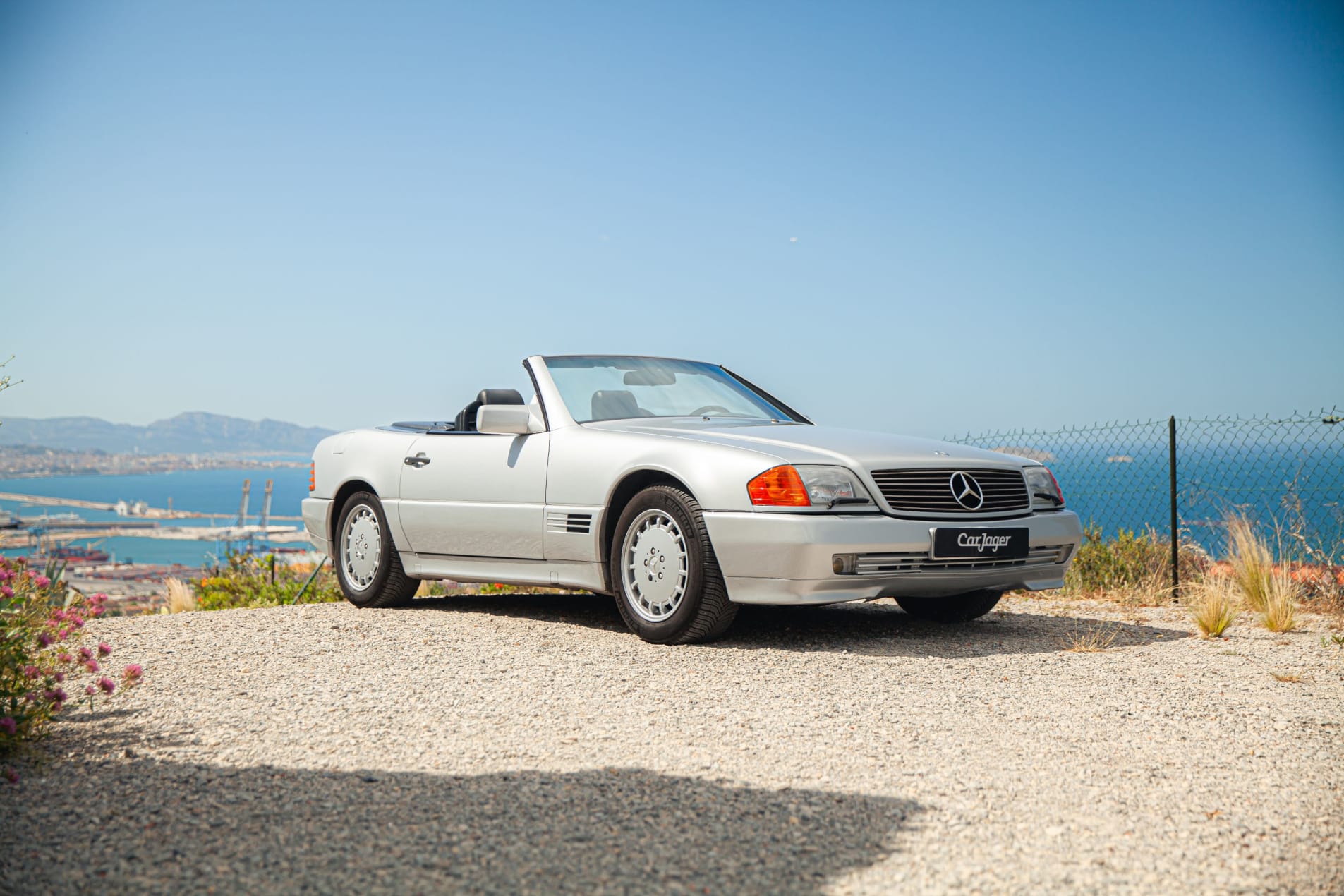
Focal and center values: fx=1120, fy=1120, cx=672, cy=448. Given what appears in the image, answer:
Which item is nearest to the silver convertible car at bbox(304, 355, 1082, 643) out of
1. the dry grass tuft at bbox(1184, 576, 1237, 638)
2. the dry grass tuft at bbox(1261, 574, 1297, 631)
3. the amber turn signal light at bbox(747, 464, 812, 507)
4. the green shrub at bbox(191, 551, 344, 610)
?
the amber turn signal light at bbox(747, 464, 812, 507)

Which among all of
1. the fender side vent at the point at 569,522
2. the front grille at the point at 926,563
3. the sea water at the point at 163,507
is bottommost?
the sea water at the point at 163,507

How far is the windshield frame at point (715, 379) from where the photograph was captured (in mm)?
7078

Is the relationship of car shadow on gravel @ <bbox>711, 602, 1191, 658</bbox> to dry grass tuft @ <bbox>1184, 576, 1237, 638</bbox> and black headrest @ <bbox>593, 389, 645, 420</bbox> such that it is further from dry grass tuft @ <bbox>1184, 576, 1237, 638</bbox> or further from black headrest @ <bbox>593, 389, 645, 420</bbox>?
black headrest @ <bbox>593, 389, 645, 420</bbox>

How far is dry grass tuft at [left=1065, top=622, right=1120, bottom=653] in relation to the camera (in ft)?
21.0

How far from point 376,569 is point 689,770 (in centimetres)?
472

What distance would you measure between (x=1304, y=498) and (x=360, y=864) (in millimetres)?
8862

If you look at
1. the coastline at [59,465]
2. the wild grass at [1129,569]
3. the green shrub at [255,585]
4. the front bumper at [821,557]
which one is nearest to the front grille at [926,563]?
the front bumper at [821,557]

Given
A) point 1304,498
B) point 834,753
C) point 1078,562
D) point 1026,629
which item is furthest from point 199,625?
point 1304,498

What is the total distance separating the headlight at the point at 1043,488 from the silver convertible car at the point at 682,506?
0.01m

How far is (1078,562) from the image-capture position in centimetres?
1029

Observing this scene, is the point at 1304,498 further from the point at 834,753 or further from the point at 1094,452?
the point at 834,753

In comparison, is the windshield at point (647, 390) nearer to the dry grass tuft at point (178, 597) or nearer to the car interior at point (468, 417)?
the car interior at point (468, 417)

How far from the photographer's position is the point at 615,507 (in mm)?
6512

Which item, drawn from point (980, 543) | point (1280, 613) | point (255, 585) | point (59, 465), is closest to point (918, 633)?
point (980, 543)
